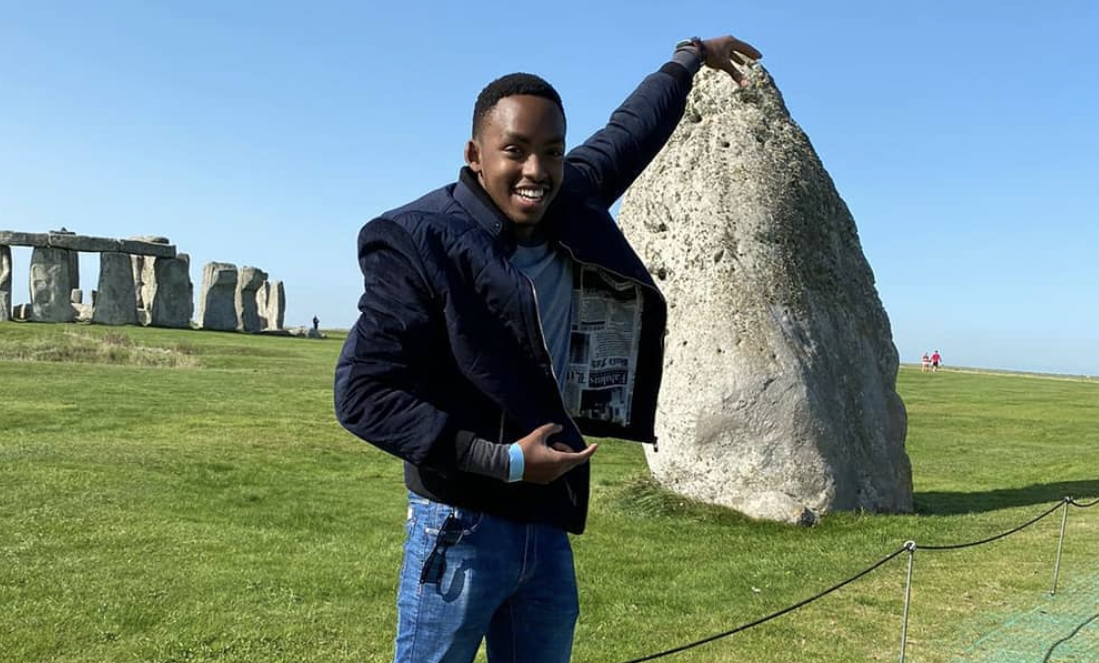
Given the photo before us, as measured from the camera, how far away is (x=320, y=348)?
3203cm

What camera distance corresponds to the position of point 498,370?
6.77ft

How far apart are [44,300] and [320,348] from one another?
1100cm

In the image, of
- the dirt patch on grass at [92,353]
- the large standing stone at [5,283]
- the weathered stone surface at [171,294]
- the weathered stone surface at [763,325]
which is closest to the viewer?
the weathered stone surface at [763,325]

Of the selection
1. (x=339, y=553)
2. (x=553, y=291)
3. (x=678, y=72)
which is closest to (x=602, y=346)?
(x=553, y=291)

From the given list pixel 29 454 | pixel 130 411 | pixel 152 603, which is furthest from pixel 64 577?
pixel 130 411

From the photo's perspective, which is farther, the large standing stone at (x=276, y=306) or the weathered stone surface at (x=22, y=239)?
the large standing stone at (x=276, y=306)

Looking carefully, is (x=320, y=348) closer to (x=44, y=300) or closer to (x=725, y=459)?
(x=44, y=300)

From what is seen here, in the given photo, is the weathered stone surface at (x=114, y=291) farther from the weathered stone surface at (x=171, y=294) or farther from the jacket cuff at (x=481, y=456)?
the jacket cuff at (x=481, y=456)

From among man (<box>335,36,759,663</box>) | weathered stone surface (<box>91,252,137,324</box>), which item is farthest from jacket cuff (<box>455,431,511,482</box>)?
weathered stone surface (<box>91,252,137,324</box>)

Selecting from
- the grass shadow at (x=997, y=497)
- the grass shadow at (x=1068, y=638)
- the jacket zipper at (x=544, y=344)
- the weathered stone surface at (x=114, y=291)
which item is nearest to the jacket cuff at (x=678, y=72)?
the jacket zipper at (x=544, y=344)

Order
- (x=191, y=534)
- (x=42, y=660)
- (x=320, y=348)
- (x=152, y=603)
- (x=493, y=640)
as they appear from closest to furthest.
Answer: (x=493, y=640)
(x=42, y=660)
(x=152, y=603)
(x=191, y=534)
(x=320, y=348)

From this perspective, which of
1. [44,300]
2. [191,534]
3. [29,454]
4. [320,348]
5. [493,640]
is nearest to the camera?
[493,640]

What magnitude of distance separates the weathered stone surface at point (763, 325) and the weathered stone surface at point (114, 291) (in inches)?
1223

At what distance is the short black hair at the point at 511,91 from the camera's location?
2178 mm
